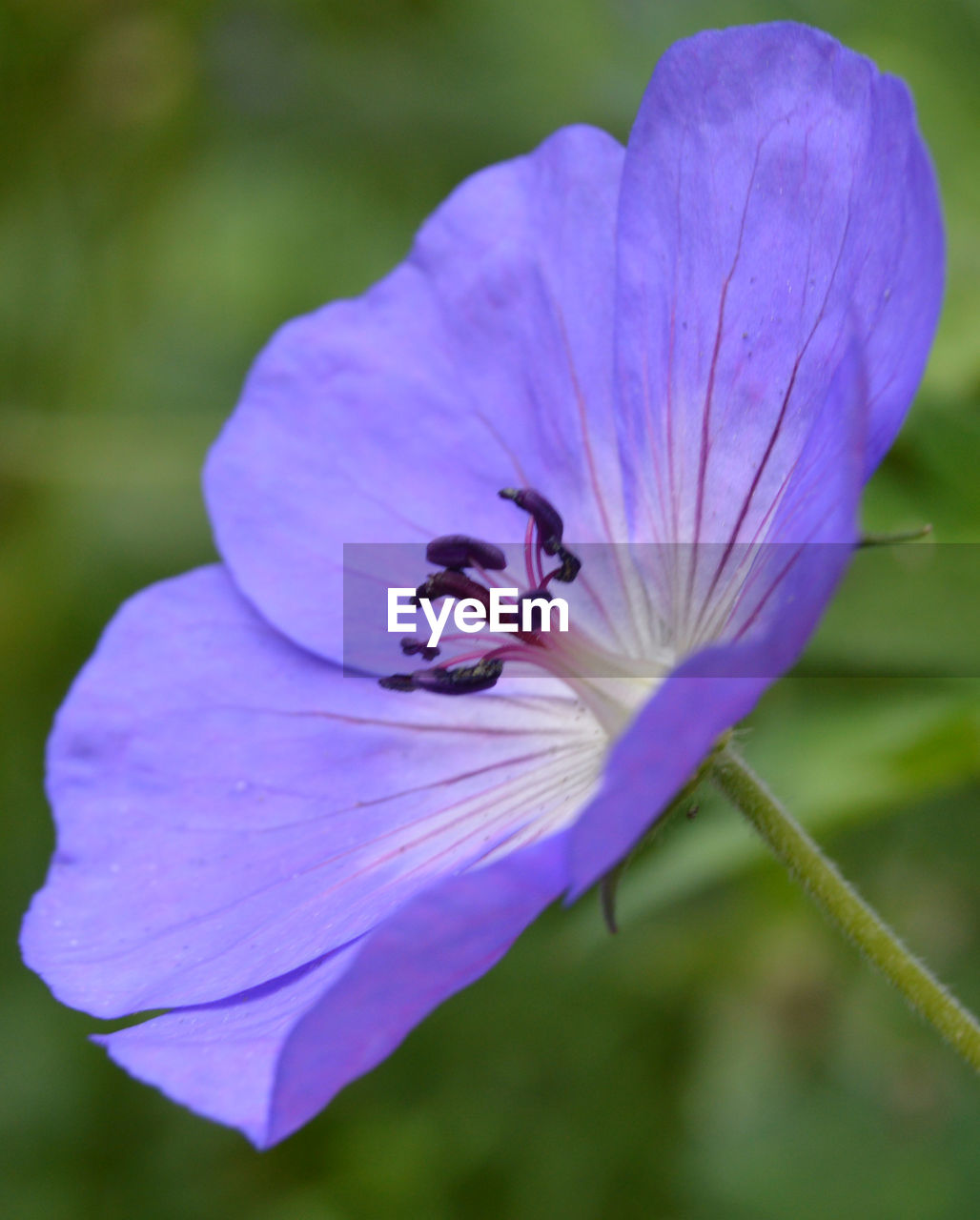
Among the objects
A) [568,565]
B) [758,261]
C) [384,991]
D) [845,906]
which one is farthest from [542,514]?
[384,991]

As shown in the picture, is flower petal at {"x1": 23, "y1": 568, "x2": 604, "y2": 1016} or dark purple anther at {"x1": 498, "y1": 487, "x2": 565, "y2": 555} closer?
flower petal at {"x1": 23, "y1": 568, "x2": 604, "y2": 1016}

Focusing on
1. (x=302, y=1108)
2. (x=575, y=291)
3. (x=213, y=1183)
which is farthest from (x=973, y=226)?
(x=213, y=1183)

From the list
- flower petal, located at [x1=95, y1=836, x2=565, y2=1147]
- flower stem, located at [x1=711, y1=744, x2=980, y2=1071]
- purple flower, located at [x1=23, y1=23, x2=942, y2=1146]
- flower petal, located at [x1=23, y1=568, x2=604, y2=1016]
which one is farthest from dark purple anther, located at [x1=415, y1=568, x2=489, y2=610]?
flower petal, located at [x1=95, y1=836, x2=565, y2=1147]

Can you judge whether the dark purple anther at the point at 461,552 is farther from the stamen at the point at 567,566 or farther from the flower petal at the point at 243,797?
the flower petal at the point at 243,797

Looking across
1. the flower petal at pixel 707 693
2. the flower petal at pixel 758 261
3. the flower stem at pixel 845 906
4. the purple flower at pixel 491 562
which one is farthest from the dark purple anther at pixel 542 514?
the flower petal at pixel 707 693

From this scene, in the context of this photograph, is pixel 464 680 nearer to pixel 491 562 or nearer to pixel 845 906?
pixel 491 562

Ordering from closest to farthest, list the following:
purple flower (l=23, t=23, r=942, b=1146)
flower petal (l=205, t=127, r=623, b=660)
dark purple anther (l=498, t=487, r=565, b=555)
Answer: purple flower (l=23, t=23, r=942, b=1146), dark purple anther (l=498, t=487, r=565, b=555), flower petal (l=205, t=127, r=623, b=660)

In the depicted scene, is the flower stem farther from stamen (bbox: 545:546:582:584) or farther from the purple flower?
stamen (bbox: 545:546:582:584)

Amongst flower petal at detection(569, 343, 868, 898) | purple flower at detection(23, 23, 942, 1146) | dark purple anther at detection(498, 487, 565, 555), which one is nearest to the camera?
flower petal at detection(569, 343, 868, 898)
